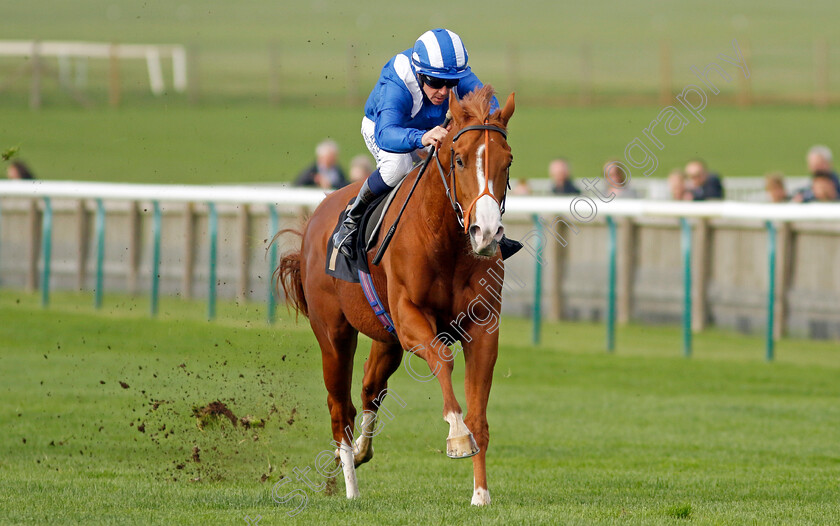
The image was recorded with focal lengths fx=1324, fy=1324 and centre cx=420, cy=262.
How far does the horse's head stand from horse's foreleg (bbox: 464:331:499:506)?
515 mm

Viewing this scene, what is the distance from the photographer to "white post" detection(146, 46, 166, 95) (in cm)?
3403

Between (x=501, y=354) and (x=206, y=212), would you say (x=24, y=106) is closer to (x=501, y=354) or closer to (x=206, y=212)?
(x=206, y=212)

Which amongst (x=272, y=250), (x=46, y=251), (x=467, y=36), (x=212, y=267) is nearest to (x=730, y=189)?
(x=272, y=250)

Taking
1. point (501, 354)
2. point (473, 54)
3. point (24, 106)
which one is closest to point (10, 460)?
point (501, 354)

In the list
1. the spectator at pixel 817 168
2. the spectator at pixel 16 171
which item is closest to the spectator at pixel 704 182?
the spectator at pixel 817 168

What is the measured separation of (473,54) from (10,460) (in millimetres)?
39759

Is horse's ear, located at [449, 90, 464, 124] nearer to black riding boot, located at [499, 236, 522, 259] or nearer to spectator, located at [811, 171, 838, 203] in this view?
black riding boot, located at [499, 236, 522, 259]

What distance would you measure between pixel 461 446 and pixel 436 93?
1602 millimetres

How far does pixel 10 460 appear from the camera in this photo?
7.00 m

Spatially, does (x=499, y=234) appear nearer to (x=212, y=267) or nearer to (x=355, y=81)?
(x=212, y=267)

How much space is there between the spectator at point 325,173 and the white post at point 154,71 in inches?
774

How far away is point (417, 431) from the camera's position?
27.9 ft

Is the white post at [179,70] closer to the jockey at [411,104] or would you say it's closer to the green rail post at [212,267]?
the green rail post at [212,267]

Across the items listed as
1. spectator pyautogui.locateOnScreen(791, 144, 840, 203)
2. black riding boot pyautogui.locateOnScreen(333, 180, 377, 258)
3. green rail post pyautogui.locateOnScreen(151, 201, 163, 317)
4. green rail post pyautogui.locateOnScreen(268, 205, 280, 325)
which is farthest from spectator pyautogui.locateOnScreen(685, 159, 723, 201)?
black riding boot pyautogui.locateOnScreen(333, 180, 377, 258)
